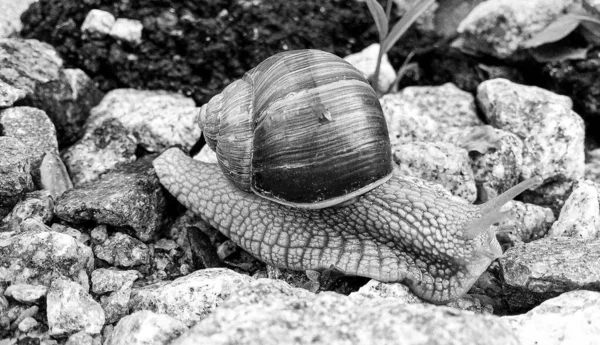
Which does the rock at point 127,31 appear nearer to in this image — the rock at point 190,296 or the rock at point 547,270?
the rock at point 190,296

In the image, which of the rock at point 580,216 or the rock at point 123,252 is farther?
the rock at point 580,216

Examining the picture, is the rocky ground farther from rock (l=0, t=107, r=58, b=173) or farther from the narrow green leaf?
the narrow green leaf

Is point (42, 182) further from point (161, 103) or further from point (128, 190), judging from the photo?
point (161, 103)

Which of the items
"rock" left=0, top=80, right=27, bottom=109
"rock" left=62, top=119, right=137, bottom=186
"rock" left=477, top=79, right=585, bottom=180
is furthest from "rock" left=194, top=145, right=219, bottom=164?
"rock" left=477, top=79, right=585, bottom=180

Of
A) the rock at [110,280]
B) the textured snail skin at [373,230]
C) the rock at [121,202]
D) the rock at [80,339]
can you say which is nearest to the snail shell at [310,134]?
the textured snail skin at [373,230]

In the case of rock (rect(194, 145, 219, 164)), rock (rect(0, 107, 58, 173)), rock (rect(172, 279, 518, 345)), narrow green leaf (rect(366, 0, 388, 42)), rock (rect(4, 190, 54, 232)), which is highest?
narrow green leaf (rect(366, 0, 388, 42))

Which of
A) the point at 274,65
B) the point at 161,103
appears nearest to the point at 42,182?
the point at 161,103
